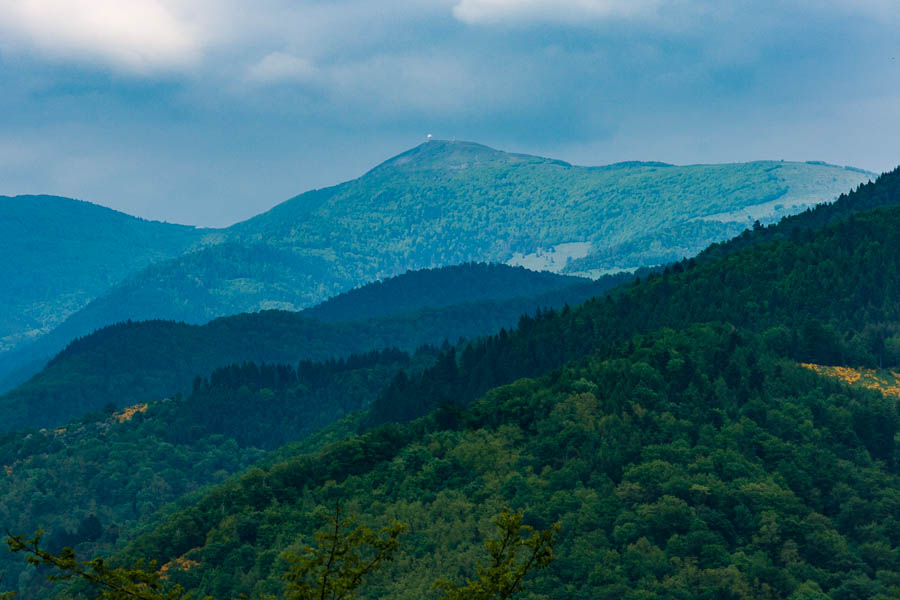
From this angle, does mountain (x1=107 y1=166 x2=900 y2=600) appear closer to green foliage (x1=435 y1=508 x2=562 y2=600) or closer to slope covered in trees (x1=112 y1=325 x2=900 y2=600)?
slope covered in trees (x1=112 y1=325 x2=900 y2=600)

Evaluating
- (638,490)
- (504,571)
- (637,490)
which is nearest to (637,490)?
(637,490)

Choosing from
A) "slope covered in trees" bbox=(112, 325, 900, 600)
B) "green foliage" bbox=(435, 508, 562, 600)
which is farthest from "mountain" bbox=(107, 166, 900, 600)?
"green foliage" bbox=(435, 508, 562, 600)

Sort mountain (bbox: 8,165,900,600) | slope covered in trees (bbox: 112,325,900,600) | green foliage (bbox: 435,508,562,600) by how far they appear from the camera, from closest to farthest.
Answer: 1. green foliage (bbox: 435,508,562,600)
2. slope covered in trees (bbox: 112,325,900,600)
3. mountain (bbox: 8,165,900,600)

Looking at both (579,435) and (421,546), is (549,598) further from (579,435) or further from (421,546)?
(579,435)

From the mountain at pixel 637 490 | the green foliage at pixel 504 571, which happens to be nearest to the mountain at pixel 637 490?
the mountain at pixel 637 490

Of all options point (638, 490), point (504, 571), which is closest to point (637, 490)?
point (638, 490)

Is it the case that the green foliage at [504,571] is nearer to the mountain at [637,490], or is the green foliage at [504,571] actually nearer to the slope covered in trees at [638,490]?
the mountain at [637,490]

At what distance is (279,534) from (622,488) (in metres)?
54.8

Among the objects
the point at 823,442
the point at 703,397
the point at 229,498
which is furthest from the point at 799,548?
the point at 229,498

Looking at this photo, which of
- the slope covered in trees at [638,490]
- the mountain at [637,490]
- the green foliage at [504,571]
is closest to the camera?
the green foliage at [504,571]

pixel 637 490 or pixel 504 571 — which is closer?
pixel 504 571

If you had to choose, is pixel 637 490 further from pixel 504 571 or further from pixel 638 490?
pixel 504 571

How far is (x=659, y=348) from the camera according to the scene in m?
195

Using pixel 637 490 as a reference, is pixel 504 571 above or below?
above
